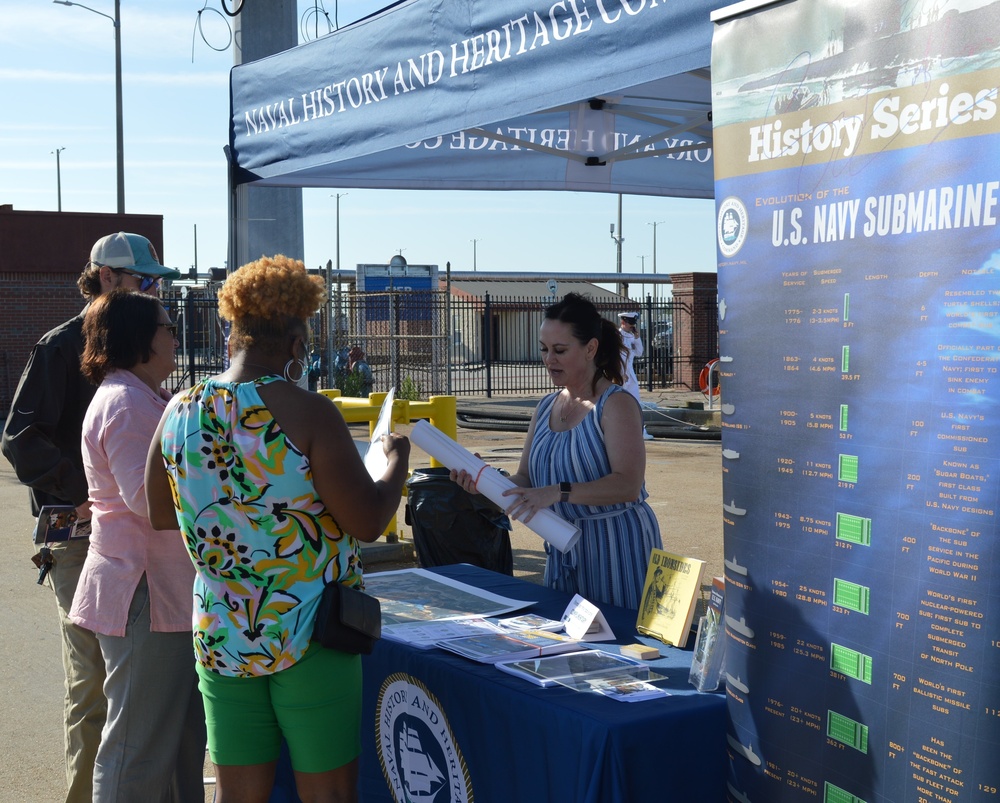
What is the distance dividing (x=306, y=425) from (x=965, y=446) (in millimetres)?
1321

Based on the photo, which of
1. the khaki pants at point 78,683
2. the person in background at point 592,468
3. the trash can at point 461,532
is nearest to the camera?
the khaki pants at point 78,683

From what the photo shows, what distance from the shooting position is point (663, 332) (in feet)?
96.4

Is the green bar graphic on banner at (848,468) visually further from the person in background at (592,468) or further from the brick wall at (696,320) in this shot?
the brick wall at (696,320)

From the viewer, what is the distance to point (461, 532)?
479 centimetres

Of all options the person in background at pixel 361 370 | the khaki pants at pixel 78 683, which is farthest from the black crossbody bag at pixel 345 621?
the person in background at pixel 361 370

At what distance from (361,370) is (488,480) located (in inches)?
671

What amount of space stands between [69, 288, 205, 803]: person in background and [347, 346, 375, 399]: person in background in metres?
16.8

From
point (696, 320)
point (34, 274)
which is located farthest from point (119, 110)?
point (696, 320)

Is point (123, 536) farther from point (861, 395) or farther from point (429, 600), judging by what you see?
point (861, 395)

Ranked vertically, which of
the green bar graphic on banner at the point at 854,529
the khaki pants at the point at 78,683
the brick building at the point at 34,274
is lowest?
the khaki pants at the point at 78,683

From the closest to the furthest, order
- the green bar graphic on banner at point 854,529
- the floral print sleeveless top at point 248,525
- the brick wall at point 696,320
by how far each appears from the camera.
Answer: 1. the green bar graphic on banner at point 854,529
2. the floral print sleeveless top at point 248,525
3. the brick wall at point 696,320

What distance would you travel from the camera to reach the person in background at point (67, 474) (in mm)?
3178

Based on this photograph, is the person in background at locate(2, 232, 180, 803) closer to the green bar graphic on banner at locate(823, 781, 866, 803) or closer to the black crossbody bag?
the black crossbody bag

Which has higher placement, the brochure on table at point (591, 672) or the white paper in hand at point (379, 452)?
the white paper in hand at point (379, 452)
